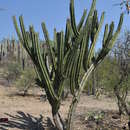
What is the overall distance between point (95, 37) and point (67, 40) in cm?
75

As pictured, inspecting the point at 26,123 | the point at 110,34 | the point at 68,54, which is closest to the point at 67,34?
the point at 68,54

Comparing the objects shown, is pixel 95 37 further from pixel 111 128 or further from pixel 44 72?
pixel 111 128

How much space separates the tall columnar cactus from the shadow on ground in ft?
4.93

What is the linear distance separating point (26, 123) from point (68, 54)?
317 centimetres

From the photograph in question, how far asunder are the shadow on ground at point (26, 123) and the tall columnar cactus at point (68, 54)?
4.93 ft

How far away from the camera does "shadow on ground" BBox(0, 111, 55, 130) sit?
24.2 ft

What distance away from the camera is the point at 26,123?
797 cm

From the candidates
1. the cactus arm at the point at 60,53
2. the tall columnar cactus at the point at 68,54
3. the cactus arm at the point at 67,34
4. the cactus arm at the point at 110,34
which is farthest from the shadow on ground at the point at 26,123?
the cactus arm at the point at 110,34

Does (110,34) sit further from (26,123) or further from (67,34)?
(26,123)

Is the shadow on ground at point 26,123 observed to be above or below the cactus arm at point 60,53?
below

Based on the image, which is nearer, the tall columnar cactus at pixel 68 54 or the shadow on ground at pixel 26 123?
the tall columnar cactus at pixel 68 54

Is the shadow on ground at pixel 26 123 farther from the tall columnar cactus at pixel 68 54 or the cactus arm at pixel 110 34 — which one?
the cactus arm at pixel 110 34

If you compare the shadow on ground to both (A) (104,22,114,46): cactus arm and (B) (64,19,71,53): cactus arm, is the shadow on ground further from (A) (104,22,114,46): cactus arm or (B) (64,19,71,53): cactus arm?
Answer: (A) (104,22,114,46): cactus arm

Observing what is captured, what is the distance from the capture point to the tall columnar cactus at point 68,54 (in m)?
5.80
